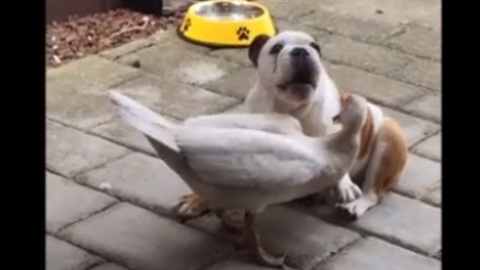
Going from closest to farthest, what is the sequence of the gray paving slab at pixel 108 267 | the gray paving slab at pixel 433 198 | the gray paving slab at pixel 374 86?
the gray paving slab at pixel 108 267
the gray paving slab at pixel 433 198
the gray paving slab at pixel 374 86

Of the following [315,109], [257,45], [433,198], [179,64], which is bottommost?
[179,64]

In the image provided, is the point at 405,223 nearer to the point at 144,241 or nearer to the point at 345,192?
the point at 345,192

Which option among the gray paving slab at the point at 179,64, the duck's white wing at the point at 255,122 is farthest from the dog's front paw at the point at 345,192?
the gray paving slab at the point at 179,64

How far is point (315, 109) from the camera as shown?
86.0 inches

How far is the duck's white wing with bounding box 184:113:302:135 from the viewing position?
2.06m

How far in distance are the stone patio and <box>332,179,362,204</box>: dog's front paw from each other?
4 cm

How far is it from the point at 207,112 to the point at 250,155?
893mm

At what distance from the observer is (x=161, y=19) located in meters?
3.54

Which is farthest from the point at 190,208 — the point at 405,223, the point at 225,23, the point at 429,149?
the point at 225,23

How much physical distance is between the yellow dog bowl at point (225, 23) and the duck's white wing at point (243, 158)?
4.21 ft

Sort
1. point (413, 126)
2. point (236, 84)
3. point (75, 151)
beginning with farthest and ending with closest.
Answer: point (236, 84) < point (413, 126) < point (75, 151)

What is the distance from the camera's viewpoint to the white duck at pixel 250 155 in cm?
196

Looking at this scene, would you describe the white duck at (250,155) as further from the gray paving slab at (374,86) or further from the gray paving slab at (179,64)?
the gray paving slab at (179,64)
